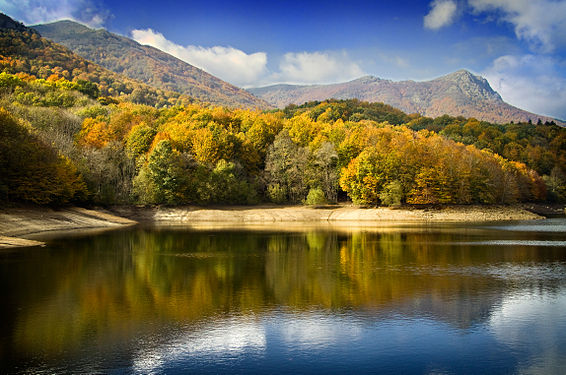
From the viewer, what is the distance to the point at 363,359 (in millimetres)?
13969

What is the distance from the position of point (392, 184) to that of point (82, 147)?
51.9 meters

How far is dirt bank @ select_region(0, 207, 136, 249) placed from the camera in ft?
151

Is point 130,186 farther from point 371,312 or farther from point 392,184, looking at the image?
point 371,312

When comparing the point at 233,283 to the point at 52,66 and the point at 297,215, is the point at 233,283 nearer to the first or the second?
the point at 297,215

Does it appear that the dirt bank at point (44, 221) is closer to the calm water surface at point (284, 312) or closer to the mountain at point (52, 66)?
the calm water surface at point (284, 312)

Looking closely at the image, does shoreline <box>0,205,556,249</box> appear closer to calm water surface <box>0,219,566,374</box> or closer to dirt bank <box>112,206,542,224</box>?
dirt bank <box>112,206,542,224</box>

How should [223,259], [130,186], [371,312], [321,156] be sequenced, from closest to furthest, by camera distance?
[371,312]
[223,259]
[130,186]
[321,156]

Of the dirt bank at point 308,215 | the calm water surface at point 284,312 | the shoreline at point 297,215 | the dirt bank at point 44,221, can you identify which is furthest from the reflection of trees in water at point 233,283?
the dirt bank at point 308,215

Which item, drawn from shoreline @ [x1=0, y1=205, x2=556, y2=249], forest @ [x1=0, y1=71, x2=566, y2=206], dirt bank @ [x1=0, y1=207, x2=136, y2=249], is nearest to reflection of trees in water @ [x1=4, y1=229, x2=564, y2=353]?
dirt bank @ [x1=0, y1=207, x2=136, y2=249]

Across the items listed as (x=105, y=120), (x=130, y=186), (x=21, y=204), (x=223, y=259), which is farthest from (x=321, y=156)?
(x=223, y=259)

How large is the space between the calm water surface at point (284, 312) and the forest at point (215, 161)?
29526mm

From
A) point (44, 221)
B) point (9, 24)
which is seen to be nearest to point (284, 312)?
point (44, 221)

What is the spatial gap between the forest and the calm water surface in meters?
29.5

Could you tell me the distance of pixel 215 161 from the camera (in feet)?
270
